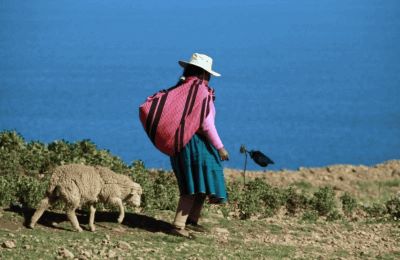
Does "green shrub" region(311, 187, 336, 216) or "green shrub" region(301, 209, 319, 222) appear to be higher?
"green shrub" region(311, 187, 336, 216)

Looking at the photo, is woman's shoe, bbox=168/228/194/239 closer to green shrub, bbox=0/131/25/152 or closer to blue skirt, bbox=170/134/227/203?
blue skirt, bbox=170/134/227/203

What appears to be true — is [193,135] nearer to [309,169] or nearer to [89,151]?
[89,151]

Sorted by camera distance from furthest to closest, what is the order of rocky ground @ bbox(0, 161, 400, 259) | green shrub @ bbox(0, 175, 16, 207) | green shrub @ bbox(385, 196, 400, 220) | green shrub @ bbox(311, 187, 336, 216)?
green shrub @ bbox(311, 187, 336, 216)
green shrub @ bbox(385, 196, 400, 220)
green shrub @ bbox(0, 175, 16, 207)
rocky ground @ bbox(0, 161, 400, 259)

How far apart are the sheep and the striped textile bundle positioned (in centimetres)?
57

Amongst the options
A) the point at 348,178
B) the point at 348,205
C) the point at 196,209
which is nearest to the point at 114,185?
the point at 196,209

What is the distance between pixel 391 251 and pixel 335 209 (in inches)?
106

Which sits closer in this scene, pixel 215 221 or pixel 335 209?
pixel 215 221

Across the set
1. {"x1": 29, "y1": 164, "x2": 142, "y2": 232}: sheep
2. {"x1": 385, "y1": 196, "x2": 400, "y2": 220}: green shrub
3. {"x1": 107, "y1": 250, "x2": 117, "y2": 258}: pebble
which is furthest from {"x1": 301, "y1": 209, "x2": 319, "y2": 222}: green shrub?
{"x1": 107, "y1": 250, "x2": 117, "y2": 258}: pebble

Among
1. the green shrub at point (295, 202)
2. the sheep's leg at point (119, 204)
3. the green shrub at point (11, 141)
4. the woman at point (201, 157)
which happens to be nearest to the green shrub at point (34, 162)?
the green shrub at point (11, 141)

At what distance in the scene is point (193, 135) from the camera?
1019cm

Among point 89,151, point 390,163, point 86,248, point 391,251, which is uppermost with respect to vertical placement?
point 390,163

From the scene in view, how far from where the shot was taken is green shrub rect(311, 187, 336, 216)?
13547 mm

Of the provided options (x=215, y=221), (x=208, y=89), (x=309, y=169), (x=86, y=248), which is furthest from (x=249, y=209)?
(x=309, y=169)

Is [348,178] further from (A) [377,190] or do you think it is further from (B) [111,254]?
(B) [111,254]
